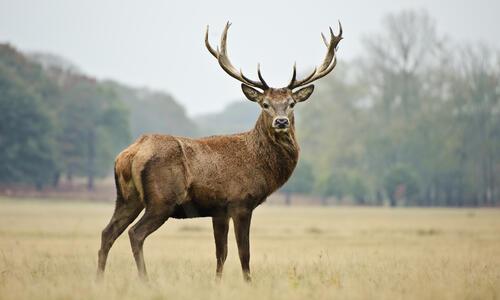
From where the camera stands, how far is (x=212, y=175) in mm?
11062

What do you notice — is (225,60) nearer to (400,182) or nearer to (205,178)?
(205,178)

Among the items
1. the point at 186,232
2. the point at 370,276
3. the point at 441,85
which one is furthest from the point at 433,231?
the point at 441,85

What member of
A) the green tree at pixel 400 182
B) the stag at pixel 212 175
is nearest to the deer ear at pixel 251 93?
the stag at pixel 212 175

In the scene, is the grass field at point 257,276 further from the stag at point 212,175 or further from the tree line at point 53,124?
the tree line at point 53,124

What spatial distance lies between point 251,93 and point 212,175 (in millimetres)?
1594

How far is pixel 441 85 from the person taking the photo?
7194 centimetres

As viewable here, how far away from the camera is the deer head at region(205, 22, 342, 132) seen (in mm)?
11422

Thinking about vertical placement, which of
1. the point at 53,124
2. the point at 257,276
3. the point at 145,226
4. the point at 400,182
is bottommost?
the point at 400,182

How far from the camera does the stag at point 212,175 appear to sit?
1047 centimetres

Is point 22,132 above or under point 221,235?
above

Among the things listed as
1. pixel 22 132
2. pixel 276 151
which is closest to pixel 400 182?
pixel 22 132

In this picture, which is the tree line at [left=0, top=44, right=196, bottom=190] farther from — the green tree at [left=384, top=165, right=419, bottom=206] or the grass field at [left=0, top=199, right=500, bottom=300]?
the grass field at [left=0, top=199, right=500, bottom=300]

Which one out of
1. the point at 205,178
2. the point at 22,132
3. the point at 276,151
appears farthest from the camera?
the point at 22,132

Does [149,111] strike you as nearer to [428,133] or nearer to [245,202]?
[428,133]
